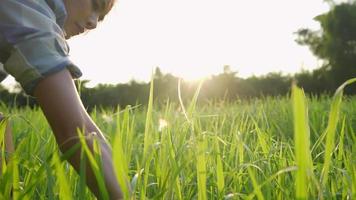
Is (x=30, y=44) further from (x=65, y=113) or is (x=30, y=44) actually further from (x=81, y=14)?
(x=81, y=14)

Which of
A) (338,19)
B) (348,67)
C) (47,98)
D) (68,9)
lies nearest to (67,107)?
(47,98)

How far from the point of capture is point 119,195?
2.35ft

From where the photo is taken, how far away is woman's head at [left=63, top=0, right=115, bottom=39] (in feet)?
3.97

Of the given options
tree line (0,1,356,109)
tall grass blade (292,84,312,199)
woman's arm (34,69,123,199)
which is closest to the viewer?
tall grass blade (292,84,312,199)

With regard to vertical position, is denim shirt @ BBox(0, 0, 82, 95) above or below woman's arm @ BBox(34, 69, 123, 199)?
above

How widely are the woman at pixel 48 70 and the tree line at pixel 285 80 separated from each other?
6.16 meters

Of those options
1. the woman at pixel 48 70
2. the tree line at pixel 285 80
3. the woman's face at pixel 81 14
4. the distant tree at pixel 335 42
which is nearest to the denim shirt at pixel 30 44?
the woman at pixel 48 70

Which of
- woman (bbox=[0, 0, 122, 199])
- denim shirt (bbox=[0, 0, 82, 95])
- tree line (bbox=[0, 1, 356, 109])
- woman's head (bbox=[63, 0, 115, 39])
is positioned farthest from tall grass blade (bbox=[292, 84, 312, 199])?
tree line (bbox=[0, 1, 356, 109])

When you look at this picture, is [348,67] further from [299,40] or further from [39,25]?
[39,25]

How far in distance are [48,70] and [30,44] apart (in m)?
0.06

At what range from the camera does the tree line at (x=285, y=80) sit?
11718 millimetres

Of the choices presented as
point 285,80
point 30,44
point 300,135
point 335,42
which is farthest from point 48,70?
point 335,42

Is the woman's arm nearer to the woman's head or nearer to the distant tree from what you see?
the woman's head

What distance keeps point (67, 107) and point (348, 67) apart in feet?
60.8
